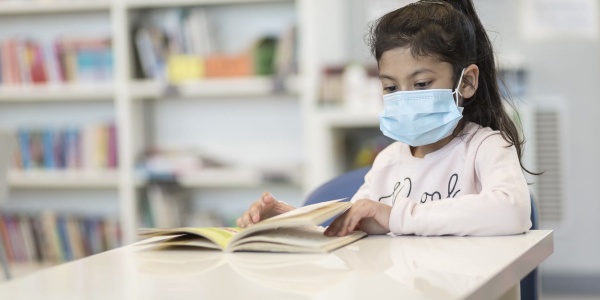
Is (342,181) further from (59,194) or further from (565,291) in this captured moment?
(59,194)

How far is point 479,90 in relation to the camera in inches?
68.0

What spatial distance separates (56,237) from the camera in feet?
15.3

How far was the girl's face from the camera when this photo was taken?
1.59m

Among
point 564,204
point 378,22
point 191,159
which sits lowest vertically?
point 564,204

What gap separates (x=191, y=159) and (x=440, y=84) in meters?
2.76

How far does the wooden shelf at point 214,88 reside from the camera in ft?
13.5

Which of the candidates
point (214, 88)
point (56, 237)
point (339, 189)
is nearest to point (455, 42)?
point (339, 189)

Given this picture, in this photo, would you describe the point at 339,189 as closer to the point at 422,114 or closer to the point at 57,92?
the point at 422,114

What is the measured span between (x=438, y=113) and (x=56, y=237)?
339cm

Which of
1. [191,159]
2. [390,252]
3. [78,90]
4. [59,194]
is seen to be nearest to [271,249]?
[390,252]

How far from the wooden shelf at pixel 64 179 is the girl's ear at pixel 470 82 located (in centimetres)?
298

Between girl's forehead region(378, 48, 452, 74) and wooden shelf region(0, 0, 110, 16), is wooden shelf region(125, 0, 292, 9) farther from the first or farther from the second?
girl's forehead region(378, 48, 452, 74)

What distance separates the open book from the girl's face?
33cm

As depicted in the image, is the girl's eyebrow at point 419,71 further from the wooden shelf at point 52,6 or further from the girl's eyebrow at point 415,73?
the wooden shelf at point 52,6
